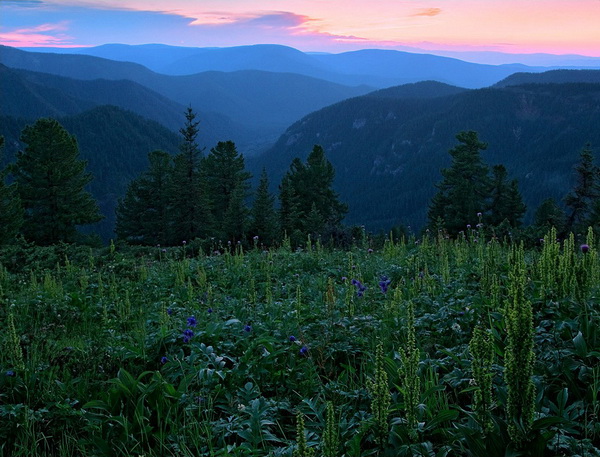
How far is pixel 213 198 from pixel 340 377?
43.7 meters

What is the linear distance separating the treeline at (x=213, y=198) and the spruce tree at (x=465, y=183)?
9 centimetres

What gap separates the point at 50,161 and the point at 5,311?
32.8 m

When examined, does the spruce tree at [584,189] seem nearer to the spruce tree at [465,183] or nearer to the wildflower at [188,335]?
the spruce tree at [465,183]

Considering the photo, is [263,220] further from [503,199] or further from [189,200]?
[503,199]

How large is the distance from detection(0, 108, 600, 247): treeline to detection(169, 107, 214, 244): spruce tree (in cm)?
9

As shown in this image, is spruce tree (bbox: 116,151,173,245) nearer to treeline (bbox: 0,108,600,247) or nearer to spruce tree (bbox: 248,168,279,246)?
treeline (bbox: 0,108,600,247)

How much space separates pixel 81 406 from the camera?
379cm

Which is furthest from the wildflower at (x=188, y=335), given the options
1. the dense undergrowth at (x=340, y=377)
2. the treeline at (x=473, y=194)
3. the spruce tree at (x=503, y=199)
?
the spruce tree at (x=503, y=199)

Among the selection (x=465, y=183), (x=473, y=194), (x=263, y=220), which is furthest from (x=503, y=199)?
(x=263, y=220)

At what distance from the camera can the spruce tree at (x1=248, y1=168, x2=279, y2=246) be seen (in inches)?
1116

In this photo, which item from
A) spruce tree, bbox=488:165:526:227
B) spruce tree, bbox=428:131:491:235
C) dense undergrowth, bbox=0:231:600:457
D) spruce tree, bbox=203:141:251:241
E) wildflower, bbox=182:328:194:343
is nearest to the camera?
dense undergrowth, bbox=0:231:600:457

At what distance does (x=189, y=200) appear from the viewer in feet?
134

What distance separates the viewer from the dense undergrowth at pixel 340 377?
246 cm

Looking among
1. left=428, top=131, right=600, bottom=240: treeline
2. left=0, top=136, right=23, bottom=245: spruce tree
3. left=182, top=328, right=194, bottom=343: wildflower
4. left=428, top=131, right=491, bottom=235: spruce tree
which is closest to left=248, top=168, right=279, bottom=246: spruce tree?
left=428, top=131, right=600, bottom=240: treeline
